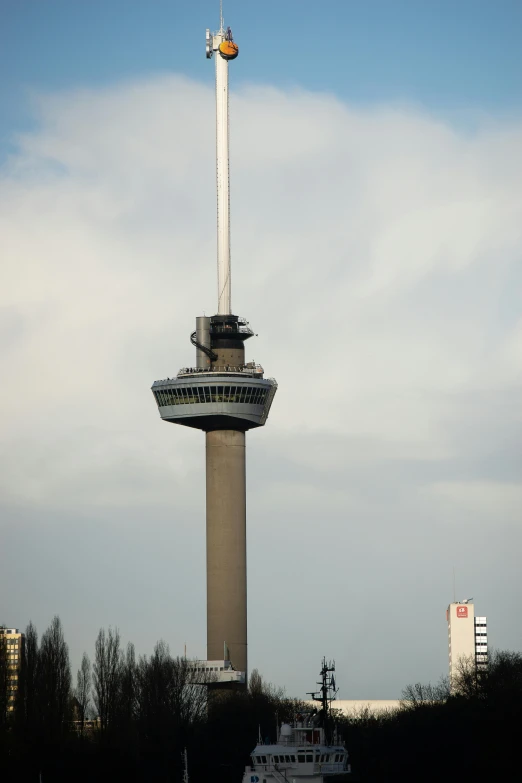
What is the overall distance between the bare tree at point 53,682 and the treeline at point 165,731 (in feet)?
0.42

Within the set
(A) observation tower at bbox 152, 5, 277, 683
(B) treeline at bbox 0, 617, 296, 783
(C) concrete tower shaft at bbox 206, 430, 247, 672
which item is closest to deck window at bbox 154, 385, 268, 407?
(A) observation tower at bbox 152, 5, 277, 683

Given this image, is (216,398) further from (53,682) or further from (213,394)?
(53,682)

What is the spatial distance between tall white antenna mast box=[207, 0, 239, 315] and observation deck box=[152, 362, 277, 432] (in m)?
10.2

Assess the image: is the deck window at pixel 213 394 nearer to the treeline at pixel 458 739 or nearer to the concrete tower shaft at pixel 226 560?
the concrete tower shaft at pixel 226 560

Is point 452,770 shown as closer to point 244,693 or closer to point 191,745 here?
point 191,745

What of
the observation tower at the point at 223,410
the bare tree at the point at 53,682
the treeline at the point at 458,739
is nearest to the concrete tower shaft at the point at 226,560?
the observation tower at the point at 223,410

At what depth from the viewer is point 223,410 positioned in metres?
187

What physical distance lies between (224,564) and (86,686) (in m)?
35.5

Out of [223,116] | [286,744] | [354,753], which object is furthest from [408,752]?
[223,116]

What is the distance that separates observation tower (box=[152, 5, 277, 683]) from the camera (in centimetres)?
18425

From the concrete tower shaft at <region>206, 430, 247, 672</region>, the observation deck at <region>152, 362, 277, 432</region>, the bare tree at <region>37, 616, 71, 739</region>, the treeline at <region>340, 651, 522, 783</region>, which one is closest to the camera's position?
the treeline at <region>340, 651, 522, 783</region>

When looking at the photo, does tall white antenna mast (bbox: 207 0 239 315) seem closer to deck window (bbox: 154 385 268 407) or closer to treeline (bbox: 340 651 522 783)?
deck window (bbox: 154 385 268 407)

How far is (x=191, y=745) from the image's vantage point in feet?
480

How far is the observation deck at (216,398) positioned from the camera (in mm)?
187500
